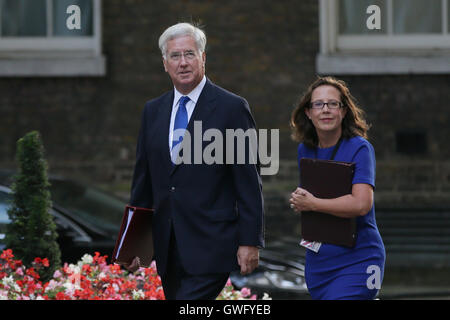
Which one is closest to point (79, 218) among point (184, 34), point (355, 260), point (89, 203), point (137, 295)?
point (89, 203)

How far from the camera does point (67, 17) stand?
1108 cm

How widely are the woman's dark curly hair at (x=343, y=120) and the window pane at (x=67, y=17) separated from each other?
718 centimetres

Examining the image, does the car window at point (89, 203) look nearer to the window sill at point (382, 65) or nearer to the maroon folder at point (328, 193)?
the maroon folder at point (328, 193)

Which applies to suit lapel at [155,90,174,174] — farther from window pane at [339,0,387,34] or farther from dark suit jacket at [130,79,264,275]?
window pane at [339,0,387,34]

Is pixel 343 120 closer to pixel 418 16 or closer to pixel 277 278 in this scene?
pixel 277 278

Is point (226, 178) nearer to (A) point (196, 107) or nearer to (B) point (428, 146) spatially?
(A) point (196, 107)

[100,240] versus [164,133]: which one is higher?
[164,133]

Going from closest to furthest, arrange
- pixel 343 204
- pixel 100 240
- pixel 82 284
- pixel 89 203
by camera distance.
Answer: pixel 343 204, pixel 82 284, pixel 100 240, pixel 89 203

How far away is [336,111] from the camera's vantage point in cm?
409

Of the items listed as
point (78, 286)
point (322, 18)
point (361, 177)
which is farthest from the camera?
point (322, 18)

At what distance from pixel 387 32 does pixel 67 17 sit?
402 centimetres

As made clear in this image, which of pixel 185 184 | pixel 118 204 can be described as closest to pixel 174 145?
pixel 185 184

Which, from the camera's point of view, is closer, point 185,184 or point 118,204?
point 185,184

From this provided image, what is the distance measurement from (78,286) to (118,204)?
2169mm
